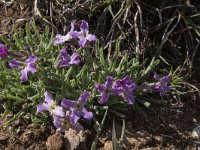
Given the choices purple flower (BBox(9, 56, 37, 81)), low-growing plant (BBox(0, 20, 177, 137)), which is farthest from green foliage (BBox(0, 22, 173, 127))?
purple flower (BBox(9, 56, 37, 81))

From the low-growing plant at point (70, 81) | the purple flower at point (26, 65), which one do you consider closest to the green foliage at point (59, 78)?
the low-growing plant at point (70, 81)

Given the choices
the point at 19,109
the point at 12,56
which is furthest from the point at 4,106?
the point at 12,56

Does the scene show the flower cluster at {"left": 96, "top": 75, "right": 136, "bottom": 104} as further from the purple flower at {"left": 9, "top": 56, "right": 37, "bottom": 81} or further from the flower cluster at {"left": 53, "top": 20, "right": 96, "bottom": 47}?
the purple flower at {"left": 9, "top": 56, "right": 37, "bottom": 81}

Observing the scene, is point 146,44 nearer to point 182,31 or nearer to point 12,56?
point 182,31

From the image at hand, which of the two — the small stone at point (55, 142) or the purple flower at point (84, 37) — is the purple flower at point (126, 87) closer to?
the purple flower at point (84, 37)

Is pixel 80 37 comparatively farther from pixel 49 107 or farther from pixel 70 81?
pixel 49 107

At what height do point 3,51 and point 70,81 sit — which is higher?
point 3,51

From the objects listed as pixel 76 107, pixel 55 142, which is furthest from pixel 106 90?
pixel 55 142
